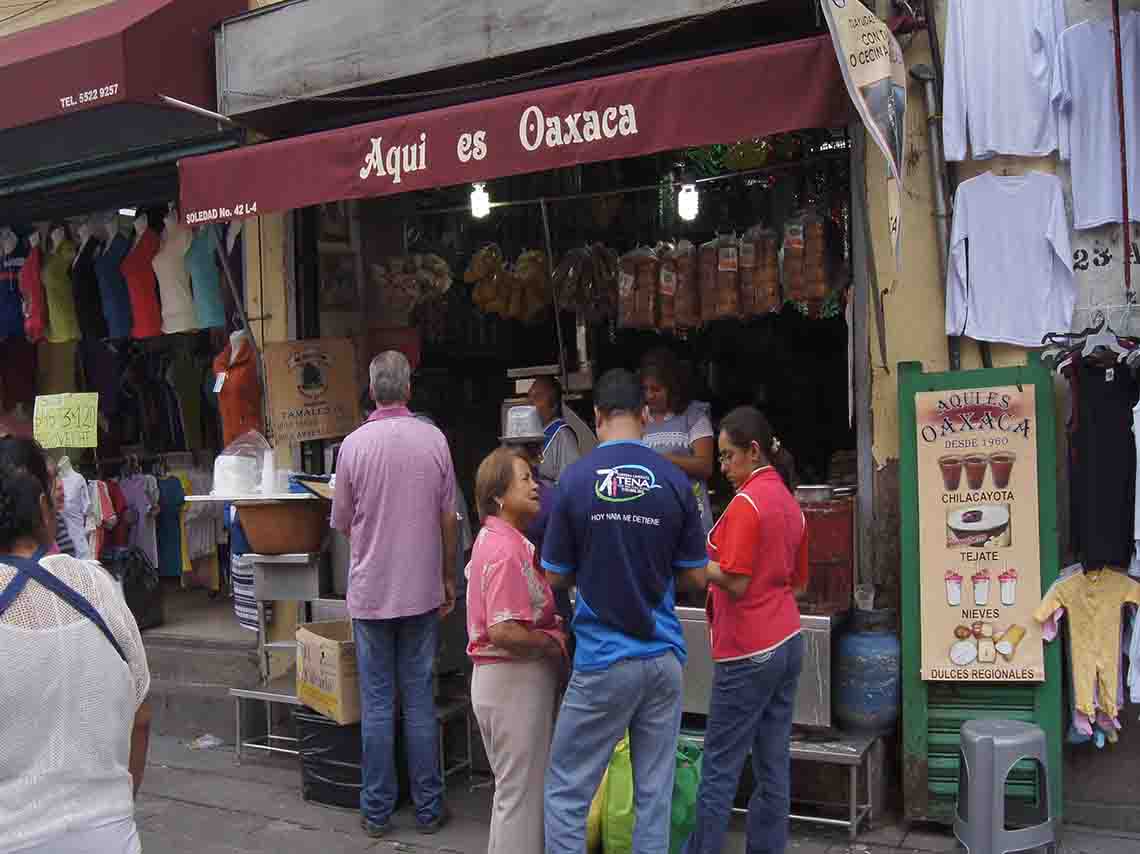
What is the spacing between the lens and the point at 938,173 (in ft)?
17.8

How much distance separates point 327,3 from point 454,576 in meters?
3.58

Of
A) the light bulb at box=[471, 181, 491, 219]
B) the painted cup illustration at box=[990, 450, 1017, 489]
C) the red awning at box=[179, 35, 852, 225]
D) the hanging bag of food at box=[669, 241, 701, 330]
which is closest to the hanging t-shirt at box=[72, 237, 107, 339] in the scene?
the red awning at box=[179, 35, 852, 225]

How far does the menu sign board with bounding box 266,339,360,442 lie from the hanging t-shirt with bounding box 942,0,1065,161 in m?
4.28

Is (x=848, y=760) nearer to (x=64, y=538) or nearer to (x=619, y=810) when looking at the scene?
A: (x=619, y=810)

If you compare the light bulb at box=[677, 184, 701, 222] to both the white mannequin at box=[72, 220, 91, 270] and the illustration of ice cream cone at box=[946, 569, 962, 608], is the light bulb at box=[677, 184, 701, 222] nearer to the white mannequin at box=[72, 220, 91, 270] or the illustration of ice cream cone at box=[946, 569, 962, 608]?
the illustration of ice cream cone at box=[946, 569, 962, 608]

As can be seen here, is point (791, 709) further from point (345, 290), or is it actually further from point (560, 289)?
point (345, 290)

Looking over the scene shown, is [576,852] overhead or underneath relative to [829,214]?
underneath

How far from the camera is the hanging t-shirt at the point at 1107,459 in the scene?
193 inches

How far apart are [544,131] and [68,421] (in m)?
4.02

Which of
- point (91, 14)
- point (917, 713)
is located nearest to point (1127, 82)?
point (917, 713)

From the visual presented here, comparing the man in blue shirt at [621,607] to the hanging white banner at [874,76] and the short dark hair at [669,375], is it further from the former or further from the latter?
the short dark hair at [669,375]

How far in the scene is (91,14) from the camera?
8094mm

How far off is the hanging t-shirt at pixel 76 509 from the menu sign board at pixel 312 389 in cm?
147

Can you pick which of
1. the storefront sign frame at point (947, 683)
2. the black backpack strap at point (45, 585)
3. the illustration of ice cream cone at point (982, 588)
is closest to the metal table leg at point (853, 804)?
the storefront sign frame at point (947, 683)
